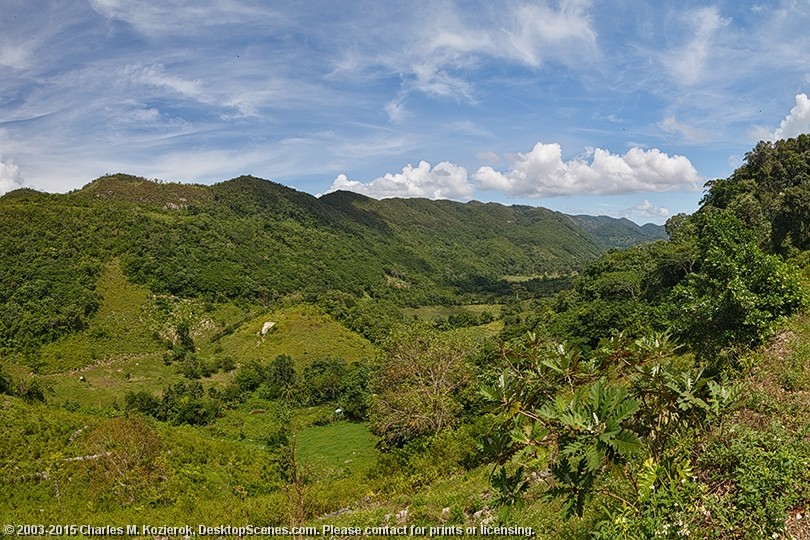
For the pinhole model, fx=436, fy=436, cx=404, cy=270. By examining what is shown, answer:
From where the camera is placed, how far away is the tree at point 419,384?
2508cm

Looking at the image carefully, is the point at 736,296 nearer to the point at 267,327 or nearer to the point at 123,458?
the point at 123,458

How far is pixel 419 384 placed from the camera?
26.9 meters

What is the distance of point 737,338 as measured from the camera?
10195 mm

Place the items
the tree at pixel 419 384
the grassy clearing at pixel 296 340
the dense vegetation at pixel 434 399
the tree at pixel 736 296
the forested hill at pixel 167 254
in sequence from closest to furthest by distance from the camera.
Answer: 1. the dense vegetation at pixel 434 399
2. the tree at pixel 736 296
3. the tree at pixel 419 384
4. the forested hill at pixel 167 254
5. the grassy clearing at pixel 296 340

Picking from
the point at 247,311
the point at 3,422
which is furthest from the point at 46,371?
the point at 3,422

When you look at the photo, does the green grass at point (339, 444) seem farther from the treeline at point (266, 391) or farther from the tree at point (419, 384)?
the tree at point (419, 384)

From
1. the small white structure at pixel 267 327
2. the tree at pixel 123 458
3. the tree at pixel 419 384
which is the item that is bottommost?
the small white structure at pixel 267 327

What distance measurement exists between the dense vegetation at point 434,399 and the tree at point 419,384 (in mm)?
144

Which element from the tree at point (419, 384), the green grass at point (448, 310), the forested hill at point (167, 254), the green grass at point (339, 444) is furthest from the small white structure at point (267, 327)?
the tree at point (419, 384)

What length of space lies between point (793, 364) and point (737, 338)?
1.99m

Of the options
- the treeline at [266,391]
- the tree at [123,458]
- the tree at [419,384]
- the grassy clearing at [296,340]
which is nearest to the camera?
the tree at [123,458]

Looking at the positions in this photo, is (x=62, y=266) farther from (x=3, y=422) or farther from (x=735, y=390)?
(x=735, y=390)

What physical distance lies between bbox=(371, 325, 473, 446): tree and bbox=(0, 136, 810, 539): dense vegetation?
0.47 feet

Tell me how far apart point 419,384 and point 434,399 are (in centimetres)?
203
